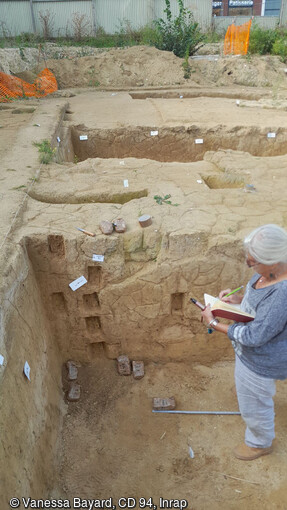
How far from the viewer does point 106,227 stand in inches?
122

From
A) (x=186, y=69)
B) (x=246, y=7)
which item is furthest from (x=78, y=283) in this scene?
(x=246, y=7)

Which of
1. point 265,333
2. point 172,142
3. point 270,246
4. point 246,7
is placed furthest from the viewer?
point 246,7

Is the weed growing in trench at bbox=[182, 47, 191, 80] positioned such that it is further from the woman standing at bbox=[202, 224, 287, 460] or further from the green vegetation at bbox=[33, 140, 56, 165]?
the woman standing at bbox=[202, 224, 287, 460]

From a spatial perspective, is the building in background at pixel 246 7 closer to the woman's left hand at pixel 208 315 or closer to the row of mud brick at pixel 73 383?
the row of mud brick at pixel 73 383

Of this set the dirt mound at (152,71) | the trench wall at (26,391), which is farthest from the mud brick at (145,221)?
the dirt mound at (152,71)

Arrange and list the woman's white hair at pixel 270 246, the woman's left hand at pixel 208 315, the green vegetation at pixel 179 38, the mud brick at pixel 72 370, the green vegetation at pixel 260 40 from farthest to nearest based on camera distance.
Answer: the green vegetation at pixel 260 40
the green vegetation at pixel 179 38
the mud brick at pixel 72 370
the woman's left hand at pixel 208 315
the woman's white hair at pixel 270 246

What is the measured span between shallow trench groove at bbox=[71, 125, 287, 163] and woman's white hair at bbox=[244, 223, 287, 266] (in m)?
4.40

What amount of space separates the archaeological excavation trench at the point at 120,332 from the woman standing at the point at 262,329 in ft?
2.40

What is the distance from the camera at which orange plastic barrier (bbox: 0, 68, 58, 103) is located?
8555 millimetres

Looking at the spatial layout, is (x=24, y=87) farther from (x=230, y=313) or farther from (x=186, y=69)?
(x=230, y=313)

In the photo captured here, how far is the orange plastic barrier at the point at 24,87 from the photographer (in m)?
8.55

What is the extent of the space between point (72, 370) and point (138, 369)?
63 cm

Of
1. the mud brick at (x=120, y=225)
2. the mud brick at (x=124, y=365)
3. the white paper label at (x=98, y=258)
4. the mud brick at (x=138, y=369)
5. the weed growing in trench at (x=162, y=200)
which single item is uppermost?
the mud brick at (x=120, y=225)

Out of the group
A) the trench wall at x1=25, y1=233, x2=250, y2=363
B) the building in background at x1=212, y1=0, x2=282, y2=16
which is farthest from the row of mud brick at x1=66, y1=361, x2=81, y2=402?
the building in background at x1=212, y1=0, x2=282, y2=16
